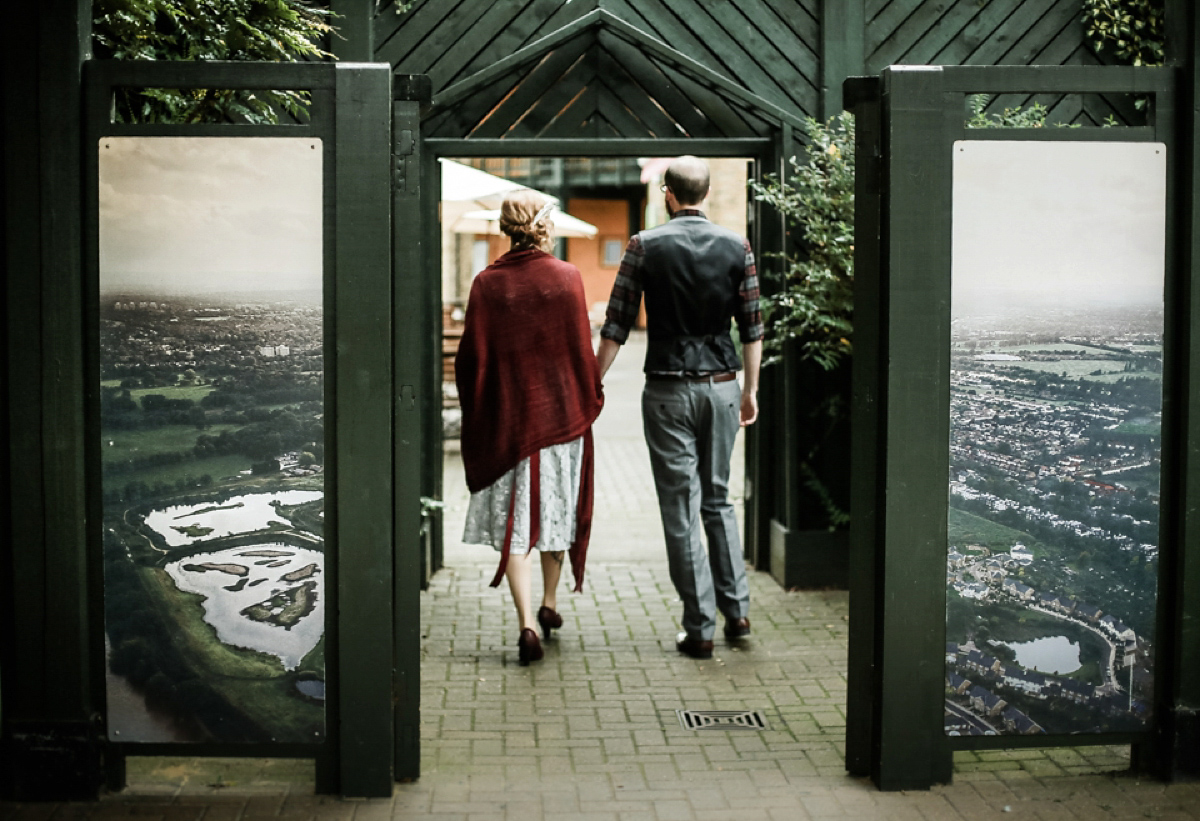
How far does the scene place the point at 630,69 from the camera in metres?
6.95

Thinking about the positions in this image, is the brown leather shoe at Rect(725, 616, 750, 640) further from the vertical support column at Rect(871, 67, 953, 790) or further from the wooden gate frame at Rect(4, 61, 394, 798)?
the wooden gate frame at Rect(4, 61, 394, 798)

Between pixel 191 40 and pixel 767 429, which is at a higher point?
pixel 191 40

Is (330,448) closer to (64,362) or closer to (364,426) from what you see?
(364,426)

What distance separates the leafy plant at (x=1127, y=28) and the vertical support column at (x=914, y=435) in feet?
11.8

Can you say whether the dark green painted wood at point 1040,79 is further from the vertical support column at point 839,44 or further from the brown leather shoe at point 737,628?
the vertical support column at point 839,44

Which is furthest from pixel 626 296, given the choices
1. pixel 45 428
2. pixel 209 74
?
pixel 45 428

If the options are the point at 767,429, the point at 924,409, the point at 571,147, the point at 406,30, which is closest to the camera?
the point at 924,409

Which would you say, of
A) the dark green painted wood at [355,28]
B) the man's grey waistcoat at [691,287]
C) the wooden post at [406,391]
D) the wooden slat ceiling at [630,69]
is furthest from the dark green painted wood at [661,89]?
the wooden post at [406,391]

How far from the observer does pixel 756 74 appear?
6.92 metres

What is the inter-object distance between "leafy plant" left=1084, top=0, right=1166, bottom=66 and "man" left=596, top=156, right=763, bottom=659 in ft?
8.80

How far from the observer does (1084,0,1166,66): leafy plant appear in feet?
22.4

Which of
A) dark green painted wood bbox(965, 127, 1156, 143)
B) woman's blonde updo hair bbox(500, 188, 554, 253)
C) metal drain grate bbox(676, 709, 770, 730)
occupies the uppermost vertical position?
dark green painted wood bbox(965, 127, 1156, 143)

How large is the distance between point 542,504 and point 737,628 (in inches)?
43.0

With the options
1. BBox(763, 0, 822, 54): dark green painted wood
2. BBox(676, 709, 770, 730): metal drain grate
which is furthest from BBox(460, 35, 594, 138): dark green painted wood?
BBox(676, 709, 770, 730): metal drain grate
